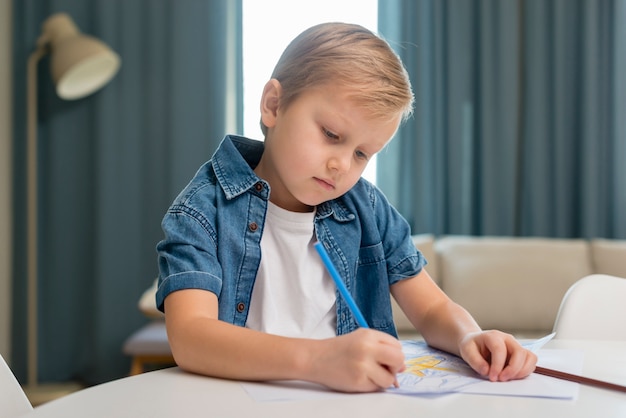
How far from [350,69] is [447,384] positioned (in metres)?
0.43

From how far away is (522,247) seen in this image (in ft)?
10.2

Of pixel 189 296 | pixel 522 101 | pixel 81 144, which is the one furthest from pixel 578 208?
pixel 189 296

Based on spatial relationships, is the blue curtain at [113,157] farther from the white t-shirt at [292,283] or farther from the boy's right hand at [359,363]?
the boy's right hand at [359,363]

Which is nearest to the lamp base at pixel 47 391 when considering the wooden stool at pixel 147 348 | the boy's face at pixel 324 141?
the wooden stool at pixel 147 348

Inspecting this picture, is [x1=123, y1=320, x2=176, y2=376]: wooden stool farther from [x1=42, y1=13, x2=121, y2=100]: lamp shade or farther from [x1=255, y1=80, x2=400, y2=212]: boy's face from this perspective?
[x1=255, y1=80, x2=400, y2=212]: boy's face

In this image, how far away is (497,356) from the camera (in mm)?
773

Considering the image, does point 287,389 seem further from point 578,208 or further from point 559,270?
point 578,208

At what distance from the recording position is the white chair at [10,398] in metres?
0.72

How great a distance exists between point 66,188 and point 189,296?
2883 millimetres

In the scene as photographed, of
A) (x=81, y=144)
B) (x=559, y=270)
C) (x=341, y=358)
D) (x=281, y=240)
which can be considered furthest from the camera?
(x=81, y=144)

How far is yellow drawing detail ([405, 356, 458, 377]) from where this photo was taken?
2.56 ft

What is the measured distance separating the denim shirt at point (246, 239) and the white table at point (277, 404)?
185 mm

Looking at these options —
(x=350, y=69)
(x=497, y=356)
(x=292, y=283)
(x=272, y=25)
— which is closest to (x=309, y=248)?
(x=292, y=283)

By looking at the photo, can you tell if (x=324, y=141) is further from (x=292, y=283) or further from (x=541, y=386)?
(x=541, y=386)
